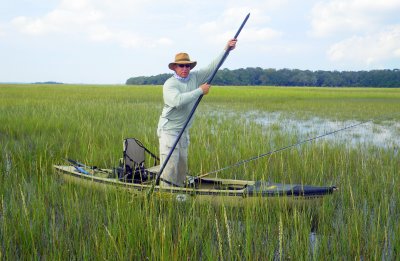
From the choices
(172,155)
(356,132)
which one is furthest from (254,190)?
(356,132)

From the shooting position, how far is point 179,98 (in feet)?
16.7

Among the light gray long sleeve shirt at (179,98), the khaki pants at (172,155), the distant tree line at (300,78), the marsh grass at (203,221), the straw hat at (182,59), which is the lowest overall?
the marsh grass at (203,221)

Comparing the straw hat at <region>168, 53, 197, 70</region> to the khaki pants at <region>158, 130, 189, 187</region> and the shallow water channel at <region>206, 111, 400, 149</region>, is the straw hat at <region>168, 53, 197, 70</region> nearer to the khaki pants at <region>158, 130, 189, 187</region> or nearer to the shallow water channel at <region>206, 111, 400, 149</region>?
the khaki pants at <region>158, 130, 189, 187</region>

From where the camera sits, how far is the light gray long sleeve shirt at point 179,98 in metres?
5.10

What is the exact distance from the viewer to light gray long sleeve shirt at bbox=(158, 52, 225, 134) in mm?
5098

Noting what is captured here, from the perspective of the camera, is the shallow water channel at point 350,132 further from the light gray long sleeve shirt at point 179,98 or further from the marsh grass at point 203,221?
the light gray long sleeve shirt at point 179,98

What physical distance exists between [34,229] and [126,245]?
1071 mm

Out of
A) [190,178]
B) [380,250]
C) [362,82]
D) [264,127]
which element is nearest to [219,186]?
[190,178]

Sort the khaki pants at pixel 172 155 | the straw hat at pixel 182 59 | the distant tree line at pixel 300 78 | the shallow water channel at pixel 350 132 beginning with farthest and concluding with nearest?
the distant tree line at pixel 300 78, the shallow water channel at pixel 350 132, the khaki pants at pixel 172 155, the straw hat at pixel 182 59

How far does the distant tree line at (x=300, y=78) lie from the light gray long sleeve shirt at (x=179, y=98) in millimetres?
91850

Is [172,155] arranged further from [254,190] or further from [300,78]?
[300,78]

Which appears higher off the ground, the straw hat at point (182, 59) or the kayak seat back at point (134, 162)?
the straw hat at point (182, 59)

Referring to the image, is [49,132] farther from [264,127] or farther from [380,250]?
[380,250]

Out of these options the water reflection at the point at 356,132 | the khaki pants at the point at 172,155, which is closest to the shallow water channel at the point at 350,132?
the water reflection at the point at 356,132
